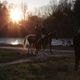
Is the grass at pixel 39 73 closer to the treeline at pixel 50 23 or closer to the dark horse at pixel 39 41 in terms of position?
the dark horse at pixel 39 41

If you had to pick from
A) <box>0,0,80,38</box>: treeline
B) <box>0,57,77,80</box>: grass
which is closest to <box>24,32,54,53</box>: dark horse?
<box>0,57,77,80</box>: grass

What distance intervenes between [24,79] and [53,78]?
1.27m

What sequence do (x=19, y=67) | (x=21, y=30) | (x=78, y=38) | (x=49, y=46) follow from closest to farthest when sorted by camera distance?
1. (x=78, y=38)
2. (x=19, y=67)
3. (x=49, y=46)
4. (x=21, y=30)

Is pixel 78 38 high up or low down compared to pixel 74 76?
up

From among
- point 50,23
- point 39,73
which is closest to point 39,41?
point 39,73

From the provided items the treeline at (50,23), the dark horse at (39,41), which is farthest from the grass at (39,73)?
the treeline at (50,23)

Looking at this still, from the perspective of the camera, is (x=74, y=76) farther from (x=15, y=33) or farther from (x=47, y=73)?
(x=15, y=33)

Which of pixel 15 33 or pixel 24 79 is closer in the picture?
pixel 24 79

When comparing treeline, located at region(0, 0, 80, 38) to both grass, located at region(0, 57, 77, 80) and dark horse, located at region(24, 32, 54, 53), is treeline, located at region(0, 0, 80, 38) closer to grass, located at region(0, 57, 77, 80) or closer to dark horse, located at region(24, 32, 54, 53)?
dark horse, located at region(24, 32, 54, 53)

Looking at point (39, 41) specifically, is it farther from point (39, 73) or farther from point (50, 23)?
point (50, 23)

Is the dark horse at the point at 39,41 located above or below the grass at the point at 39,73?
above

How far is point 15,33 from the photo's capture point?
260ft

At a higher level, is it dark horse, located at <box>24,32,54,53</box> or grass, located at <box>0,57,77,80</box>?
dark horse, located at <box>24,32,54,53</box>

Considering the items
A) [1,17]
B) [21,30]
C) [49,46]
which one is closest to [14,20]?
A: [1,17]
